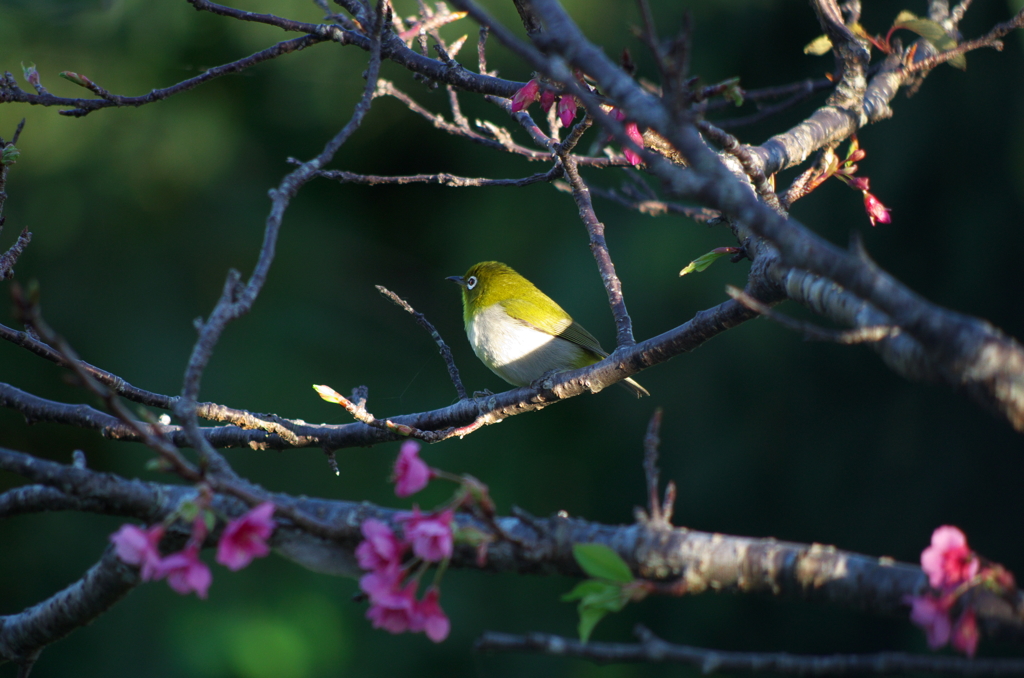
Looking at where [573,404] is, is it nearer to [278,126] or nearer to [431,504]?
[431,504]

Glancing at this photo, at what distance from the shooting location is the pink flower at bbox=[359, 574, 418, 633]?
1247 mm

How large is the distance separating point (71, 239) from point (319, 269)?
2321 millimetres

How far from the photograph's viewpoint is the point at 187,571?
1182 millimetres

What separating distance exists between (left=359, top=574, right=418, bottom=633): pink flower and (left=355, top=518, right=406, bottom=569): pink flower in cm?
3

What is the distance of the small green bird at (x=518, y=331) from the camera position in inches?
164

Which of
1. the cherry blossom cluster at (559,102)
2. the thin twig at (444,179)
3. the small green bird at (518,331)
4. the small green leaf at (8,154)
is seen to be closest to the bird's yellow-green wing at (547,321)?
the small green bird at (518,331)

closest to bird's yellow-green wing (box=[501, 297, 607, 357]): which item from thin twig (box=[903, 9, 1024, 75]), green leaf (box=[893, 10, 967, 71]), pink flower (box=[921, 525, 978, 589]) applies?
thin twig (box=[903, 9, 1024, 75])

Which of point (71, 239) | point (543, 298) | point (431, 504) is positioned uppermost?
point (71, 239)

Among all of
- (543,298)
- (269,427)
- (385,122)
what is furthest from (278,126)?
(269,427)

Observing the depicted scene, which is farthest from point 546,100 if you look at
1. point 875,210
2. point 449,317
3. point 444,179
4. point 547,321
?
point 449,317

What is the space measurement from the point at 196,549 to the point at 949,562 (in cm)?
113

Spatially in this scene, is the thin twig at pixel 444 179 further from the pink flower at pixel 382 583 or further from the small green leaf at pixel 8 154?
the pink flower at pixel 382 583

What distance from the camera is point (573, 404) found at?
23.6 ft

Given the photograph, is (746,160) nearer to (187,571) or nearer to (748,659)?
(748,659)
